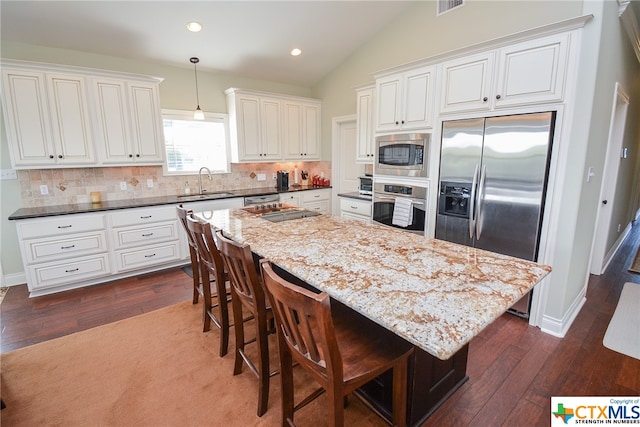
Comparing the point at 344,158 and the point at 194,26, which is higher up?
the point at 194,26

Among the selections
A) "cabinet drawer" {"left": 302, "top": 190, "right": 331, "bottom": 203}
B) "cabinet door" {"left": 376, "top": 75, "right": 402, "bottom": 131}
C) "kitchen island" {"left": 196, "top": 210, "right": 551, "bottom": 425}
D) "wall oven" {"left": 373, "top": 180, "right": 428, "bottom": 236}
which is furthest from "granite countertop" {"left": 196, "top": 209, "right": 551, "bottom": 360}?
"cabinet drawer" {"left": 302, "top": 190, "right": 331, "bottom": 203}

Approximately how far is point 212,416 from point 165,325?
3.99ft

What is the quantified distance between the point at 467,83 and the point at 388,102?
93 cm

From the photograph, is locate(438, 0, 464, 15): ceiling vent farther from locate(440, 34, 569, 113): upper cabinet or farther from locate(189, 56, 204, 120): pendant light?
locate(189, 56, 204, 120): pendant light

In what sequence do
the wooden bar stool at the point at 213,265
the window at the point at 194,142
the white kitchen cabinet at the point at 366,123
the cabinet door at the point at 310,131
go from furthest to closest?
the cabinet door at the point at 310,131 < the window at the point at 194,142 < the white kitchen cabinet at the point at 366,123 < the wooden bar stool at the point at 213,265

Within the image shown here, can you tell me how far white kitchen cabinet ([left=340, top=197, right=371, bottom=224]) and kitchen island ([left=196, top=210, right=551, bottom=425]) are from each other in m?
1.84

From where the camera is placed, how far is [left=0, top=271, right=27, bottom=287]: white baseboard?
11.4ft

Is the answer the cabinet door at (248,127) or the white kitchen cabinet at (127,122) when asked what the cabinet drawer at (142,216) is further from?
the cabinet door at (248,127)

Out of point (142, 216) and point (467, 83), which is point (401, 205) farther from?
point (142, 216)

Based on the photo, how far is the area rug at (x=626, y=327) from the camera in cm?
234

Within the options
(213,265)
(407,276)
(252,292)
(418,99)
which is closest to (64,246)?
(213,265)

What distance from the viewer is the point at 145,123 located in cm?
377

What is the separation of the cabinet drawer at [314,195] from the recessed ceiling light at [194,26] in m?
2.63

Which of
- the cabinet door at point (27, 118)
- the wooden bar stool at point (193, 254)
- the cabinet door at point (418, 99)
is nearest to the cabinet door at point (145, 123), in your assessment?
the cabinet door at point (27, 118)
